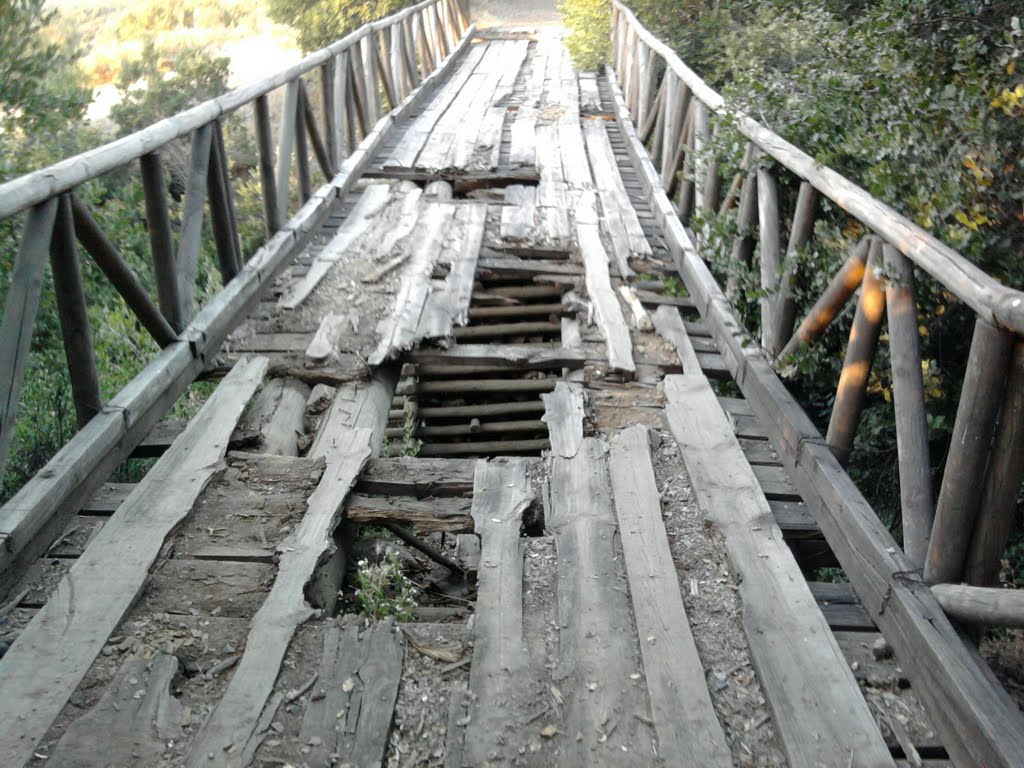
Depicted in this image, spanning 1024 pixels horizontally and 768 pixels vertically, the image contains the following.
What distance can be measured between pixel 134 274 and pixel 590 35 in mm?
→ 10774

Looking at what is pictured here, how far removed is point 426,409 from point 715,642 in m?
3.66

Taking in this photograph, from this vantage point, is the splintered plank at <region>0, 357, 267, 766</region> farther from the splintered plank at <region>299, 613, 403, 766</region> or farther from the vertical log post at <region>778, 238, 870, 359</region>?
the vertical log post at <region>778, 238, 870, 359</region>

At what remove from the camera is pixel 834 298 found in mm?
3000

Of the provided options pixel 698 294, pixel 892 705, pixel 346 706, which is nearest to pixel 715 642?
pixel 892 705

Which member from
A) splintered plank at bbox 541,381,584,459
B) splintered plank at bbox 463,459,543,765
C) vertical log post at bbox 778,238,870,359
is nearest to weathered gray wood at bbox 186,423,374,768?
splintered plank at bbox 463,459,543,765

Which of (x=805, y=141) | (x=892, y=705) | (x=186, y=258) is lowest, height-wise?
(x=892, y=705)

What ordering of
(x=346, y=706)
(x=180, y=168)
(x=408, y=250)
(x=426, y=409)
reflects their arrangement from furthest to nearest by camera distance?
(x=180, y=168)
(x=426, y=409)
(x=408, y=250)
(x=346, y=706)

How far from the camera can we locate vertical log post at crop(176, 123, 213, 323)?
12.1 ft

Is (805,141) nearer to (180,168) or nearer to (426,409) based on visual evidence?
(426,409)

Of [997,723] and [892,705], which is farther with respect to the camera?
[892,705]

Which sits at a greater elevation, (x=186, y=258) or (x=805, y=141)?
(x=805, y=141)

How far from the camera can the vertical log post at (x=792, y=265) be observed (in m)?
3.46

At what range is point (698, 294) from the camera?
4555 millimetres

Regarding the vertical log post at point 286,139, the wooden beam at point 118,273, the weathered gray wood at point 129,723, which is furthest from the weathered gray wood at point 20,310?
the vertical log post at point 286,139
